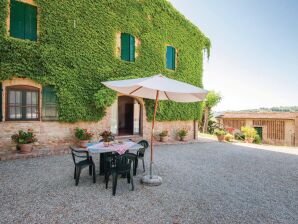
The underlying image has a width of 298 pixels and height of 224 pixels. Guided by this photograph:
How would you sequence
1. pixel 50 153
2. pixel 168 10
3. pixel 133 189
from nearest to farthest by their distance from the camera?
pixel 133 189, pixel 50 153, pixel 168 10

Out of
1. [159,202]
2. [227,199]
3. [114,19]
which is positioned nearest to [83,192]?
[159,202]

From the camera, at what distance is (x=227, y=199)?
4043 mm

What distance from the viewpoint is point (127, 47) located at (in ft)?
33.9

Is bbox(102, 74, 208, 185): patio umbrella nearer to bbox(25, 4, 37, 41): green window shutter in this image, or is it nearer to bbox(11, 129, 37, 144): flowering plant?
bbox(11, 129, 37, 144): flowering plant

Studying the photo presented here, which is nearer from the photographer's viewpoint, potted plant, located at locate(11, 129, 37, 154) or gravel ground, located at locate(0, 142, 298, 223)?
gravel ground, located at locate(0, 142, 298, 223)

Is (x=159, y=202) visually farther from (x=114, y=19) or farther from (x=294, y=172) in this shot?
(x=114, y=19)

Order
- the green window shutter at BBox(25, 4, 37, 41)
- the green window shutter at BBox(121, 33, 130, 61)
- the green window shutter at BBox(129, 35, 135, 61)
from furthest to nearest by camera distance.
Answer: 1. the green window shutter at BBox(129, 35, 135, 61)
2. the green window shutter at BBox(121, 33, 130, 61)
3. the green window shutter at BBox(25, 4, 37, 41)

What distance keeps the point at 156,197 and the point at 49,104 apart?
237 inches

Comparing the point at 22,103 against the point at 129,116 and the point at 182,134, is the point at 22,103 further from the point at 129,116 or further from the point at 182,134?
the point at 182,134

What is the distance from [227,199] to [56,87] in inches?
282

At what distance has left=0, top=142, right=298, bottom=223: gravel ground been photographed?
3279 millimetres

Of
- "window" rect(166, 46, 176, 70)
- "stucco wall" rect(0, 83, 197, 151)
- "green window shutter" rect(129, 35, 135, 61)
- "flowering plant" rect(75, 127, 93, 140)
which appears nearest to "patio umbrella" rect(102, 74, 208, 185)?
"flowering plant" rect(75, 127, 93, 140)

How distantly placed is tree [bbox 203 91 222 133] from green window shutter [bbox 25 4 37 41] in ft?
53.3

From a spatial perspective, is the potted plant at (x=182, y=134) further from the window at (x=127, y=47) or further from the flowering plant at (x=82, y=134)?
the flowering plant at (x=82, y=134)
